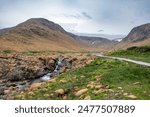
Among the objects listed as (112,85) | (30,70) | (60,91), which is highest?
(112,85)

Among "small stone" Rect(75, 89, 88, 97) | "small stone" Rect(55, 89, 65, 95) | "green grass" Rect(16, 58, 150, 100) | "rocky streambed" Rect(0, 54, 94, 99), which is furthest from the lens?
"rocky streambed" Rect(0, 54, 94, 99)

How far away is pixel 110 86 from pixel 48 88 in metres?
4.94

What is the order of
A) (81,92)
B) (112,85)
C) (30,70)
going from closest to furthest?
1. (81,92)
2. (112,85)
3. (30,70)

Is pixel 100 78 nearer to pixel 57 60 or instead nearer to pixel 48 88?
pixel 48 88

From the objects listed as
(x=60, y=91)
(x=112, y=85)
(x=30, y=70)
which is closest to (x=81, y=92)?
(x=60, y=91)

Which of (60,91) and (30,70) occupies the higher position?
(60,91)

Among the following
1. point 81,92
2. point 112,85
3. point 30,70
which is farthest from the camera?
point 30,70

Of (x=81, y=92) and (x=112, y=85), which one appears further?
(x=112, y=85)

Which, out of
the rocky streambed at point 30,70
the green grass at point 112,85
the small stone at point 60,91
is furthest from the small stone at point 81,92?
the rocky streambed at point 30,70

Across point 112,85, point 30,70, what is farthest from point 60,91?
point 30,70

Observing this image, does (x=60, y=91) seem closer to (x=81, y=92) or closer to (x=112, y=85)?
(x=81, y=92)

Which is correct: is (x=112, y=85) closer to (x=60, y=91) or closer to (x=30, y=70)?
(x=60, y=91)

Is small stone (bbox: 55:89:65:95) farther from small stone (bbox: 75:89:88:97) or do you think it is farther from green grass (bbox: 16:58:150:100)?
small stone (bbox: 75:89:88:97)

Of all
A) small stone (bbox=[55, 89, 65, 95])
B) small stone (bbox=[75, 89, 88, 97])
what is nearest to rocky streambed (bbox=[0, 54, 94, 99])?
small stone (bbox=[55, 89, 65, 95])
